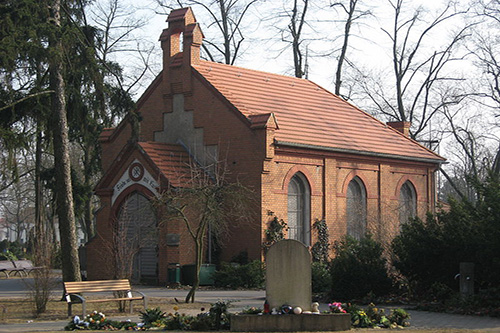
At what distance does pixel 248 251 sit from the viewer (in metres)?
30.1

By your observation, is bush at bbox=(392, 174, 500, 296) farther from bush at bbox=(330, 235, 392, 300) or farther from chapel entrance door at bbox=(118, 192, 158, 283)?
chapel entrance door at bbox=(118, 192, 158, 283)

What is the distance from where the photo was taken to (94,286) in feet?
60.8

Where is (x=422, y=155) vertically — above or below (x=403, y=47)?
below

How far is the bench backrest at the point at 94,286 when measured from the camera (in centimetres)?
1809

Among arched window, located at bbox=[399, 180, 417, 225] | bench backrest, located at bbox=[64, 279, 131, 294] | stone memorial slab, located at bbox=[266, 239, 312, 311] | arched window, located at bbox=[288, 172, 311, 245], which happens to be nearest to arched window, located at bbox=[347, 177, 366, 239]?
arched window, located at bbox=[288, 172, 311, 245]

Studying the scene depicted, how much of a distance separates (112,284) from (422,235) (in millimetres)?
8332

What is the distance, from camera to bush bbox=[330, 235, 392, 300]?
21844 millimetres

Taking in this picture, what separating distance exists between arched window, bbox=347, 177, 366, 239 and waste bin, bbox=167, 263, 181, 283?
852cm

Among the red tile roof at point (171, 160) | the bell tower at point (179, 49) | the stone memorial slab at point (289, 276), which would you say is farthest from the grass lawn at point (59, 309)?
the bell tower at point (179, 49)

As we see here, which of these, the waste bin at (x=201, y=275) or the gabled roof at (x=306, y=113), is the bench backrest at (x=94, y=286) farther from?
the gabled roof at (x=306, y=113)

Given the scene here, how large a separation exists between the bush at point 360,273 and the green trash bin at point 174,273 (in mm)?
7802

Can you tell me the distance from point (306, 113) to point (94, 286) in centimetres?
1833

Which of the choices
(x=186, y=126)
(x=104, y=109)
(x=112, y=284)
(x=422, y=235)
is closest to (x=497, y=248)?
(x=422, y=235)

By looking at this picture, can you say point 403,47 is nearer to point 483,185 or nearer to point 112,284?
point 483,185
